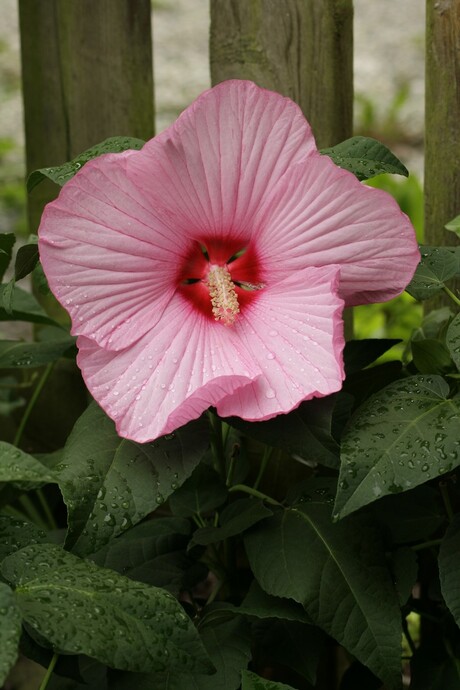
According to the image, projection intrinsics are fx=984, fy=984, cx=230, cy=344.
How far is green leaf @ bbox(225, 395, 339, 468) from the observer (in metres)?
1.00

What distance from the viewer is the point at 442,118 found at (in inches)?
55.1

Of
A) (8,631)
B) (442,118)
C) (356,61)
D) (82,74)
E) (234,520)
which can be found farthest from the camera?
(356,61)

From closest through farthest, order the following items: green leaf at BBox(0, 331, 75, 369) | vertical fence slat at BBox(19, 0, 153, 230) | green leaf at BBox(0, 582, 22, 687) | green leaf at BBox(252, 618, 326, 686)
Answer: green leaf at BBox(0, 582, 22, 687)
green leaf at BBox(252, 618, 326, 686)
green leaf at BBox(0, 331, 75, 369)
vertical fence slat at BBox(19, 0, 153, 230)

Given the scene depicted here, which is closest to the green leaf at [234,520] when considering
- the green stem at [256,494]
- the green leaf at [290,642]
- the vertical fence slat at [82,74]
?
the green stem at [256,494]

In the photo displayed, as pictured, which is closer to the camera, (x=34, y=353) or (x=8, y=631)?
(x=8, y=631)

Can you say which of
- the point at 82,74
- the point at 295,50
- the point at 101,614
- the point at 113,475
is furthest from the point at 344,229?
the point at 82,74

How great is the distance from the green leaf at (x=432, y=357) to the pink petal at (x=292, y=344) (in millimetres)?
208

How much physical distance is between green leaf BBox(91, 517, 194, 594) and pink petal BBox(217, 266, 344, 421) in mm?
292

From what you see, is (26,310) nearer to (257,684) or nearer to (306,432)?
(306,432)

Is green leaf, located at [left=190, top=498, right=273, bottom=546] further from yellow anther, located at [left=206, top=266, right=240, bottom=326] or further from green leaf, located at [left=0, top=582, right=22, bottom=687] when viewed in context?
green leaf, located at [left=0, top=582, right=22, bottom=687]

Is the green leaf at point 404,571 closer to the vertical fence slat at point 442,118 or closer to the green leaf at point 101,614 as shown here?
the green leaf at point 101,614

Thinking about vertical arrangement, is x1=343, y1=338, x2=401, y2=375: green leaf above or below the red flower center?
below

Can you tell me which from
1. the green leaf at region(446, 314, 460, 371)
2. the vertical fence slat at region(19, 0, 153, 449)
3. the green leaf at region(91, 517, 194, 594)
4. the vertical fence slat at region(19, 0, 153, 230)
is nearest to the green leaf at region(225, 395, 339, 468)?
the green leaf at region(446, 314, 460, 371)

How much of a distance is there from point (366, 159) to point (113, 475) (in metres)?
0.45
